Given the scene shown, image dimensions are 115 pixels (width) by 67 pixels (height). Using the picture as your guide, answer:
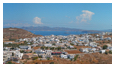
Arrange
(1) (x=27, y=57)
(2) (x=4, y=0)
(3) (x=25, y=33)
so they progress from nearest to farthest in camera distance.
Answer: (2) (x=4, y=0) → (1) (x=27, y=57) → (3) (x=25, y=33)

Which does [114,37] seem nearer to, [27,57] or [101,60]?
[101,60]

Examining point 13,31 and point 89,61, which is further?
point 13,31

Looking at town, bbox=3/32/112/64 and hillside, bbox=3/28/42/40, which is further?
hillside, bbox=3/28/42/40

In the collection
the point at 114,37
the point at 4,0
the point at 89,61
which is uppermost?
the point at 4,0

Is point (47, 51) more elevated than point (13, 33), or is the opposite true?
point (13, 33)

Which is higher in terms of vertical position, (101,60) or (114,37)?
(114,37)

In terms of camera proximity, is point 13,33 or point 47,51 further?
point 13,33

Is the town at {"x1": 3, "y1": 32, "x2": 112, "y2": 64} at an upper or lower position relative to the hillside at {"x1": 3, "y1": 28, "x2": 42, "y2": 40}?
lower

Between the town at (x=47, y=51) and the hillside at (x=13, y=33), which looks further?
the hillside at (x=13, y=33)

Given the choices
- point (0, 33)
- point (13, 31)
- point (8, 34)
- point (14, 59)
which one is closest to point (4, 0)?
point (0, 33)

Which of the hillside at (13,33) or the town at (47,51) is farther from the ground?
the hillside at (13,33)

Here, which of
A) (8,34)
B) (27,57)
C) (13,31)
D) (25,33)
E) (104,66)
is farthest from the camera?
(25,33)
